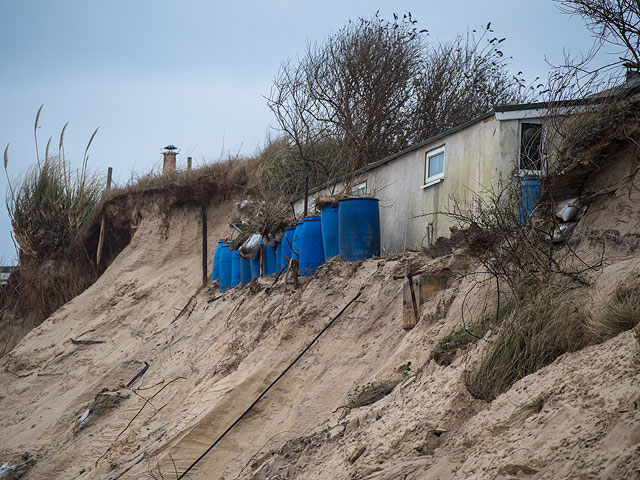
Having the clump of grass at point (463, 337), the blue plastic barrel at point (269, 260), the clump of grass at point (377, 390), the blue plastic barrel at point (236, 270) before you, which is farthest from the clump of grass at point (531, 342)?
the blue plastic barrel at point (236, 270)

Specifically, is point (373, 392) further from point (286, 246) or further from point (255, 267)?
point (255, 267)

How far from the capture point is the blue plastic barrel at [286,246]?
11.6 metres

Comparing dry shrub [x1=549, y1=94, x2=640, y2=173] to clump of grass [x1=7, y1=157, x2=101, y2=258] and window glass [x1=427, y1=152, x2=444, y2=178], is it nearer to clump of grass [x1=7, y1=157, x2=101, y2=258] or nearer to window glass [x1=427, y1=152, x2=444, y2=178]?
window glass [x1=427, y1=152, x2=444, y2=178]

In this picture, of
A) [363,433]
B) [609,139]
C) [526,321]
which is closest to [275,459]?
[363,433]

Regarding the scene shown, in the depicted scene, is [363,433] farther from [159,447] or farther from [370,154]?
[370,154]

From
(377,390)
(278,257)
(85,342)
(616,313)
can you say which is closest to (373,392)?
(377,390)

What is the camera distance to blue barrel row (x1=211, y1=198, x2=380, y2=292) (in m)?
10.3

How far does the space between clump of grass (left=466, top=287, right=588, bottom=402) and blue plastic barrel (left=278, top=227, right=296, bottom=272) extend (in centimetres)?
624

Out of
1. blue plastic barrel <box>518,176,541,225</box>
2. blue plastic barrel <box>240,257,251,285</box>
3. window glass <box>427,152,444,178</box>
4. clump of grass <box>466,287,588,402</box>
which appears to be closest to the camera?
clump of grass <box>466,287,588,402</box>

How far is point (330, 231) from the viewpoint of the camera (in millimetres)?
10664

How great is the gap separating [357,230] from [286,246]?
71.8 inches

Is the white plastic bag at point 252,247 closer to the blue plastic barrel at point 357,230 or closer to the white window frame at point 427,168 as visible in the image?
the blue plastic barrel at point 357,230

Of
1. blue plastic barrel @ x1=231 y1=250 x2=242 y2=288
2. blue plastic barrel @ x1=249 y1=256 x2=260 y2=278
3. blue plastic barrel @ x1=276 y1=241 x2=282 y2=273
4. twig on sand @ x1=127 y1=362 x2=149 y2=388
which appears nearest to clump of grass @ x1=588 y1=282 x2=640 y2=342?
blue plastic barrel @ x1=276 y1=241 x2=282 y2=273

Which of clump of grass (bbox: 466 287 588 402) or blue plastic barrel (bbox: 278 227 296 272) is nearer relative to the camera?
clump of grass (bbox: 466 287 588 402)
